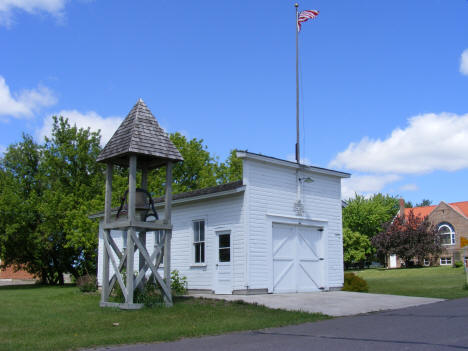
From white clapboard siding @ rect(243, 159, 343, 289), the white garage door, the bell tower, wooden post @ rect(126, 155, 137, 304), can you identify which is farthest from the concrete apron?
wooden post @ rect(126, 155, 137, 304)

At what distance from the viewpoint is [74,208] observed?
34188mm

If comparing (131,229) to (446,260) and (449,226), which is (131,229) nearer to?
(446,260)

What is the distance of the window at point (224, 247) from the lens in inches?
680

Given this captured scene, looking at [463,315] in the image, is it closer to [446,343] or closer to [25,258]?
[446,343]

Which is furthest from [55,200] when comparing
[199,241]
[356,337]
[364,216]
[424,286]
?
[364,216]

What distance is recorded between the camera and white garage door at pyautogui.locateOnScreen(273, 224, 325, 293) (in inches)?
687

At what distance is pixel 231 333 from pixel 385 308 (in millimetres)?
5324

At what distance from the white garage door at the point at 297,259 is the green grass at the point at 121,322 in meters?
A: 3.58

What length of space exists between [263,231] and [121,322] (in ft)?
22.5

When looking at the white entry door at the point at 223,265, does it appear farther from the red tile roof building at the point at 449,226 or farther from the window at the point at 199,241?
the red tile roof building at the point at 449,226

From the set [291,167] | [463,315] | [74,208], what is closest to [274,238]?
[291,167]

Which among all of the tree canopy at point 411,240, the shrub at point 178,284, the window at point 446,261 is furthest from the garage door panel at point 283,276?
the window at point 446,261

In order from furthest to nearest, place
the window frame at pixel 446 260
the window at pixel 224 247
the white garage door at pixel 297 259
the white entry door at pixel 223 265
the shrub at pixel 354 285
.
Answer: the window frame at pixel 446 260, the shrub at pixel 354 285, the white garage door at pixel 297 259, the window at pixel 224 247, the white entry door at pixel 223 265

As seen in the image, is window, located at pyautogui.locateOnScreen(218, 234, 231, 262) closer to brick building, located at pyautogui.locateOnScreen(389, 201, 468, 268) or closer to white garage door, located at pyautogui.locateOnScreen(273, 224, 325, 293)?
white garage door, located at pyautogui.locateOnScreen(273, 224, 325, 293)
